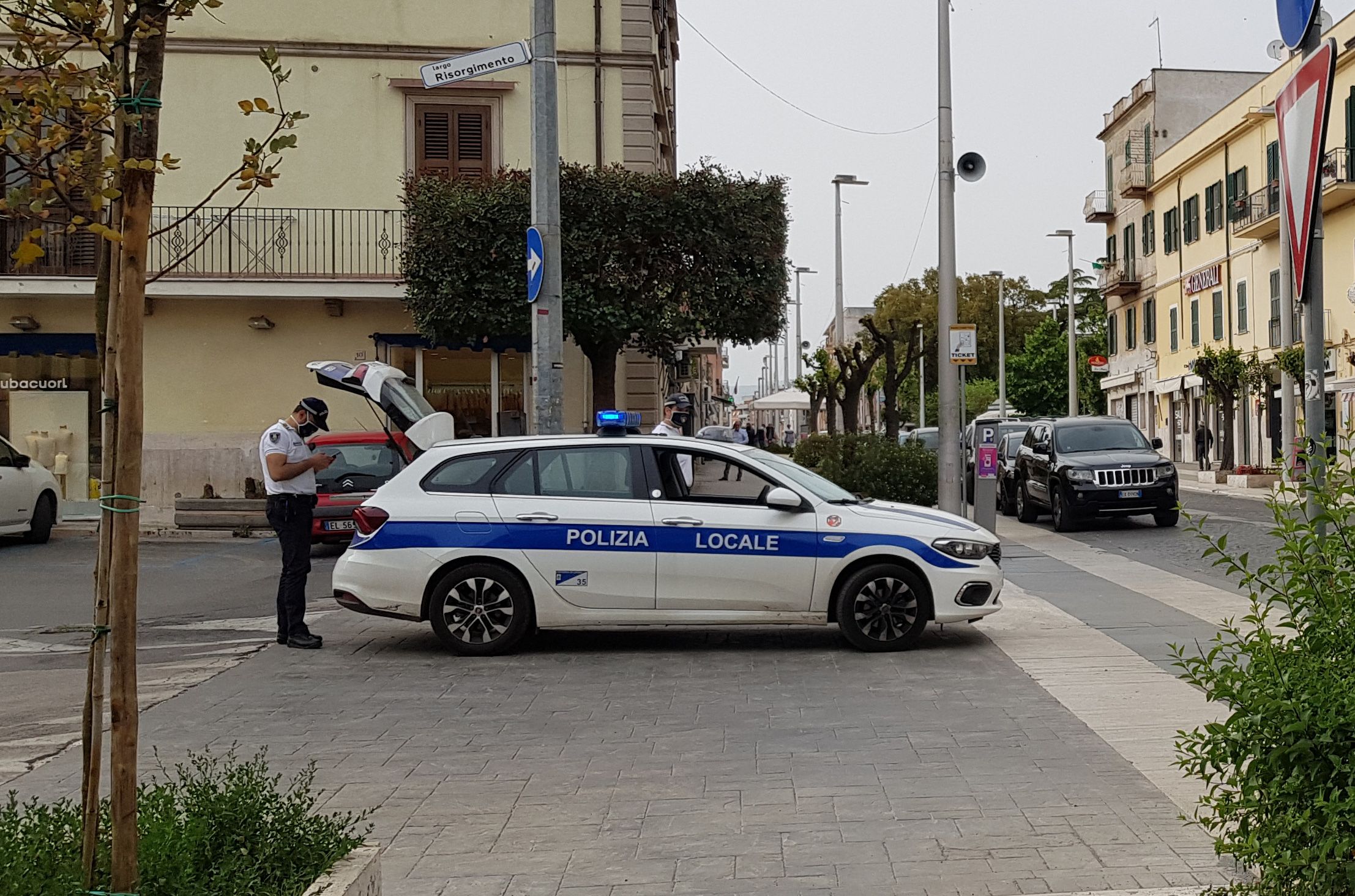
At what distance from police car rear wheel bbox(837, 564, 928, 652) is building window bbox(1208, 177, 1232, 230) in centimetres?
4063

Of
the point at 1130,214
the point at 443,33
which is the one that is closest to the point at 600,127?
the point at 443,33

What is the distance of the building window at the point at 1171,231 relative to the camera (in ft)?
167

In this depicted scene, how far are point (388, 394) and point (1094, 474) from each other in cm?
1114

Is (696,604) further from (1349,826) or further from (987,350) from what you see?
(987,350)

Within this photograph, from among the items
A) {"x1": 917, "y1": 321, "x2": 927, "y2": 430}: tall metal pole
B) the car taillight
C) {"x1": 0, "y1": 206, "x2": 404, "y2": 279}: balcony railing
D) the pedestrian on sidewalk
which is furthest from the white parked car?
{"x1": 917, "y1": 321, "x2": 927, "y2": 430}: tall metal pole

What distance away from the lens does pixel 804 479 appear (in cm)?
1018

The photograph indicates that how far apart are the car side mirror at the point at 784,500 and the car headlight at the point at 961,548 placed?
0.99 m

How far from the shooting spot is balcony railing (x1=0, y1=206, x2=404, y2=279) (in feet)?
77.7

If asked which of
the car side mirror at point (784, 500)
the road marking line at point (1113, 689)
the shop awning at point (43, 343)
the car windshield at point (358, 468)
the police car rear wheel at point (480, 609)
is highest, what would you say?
the shop awning at point (43, 343)

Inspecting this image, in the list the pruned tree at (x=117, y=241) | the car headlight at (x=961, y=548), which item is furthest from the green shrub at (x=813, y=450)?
the pruned tree at (x=117, y=241)

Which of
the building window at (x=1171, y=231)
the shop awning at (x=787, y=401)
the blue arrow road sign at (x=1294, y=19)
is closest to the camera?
the blue arrow road sign at (x=1294, y=19)

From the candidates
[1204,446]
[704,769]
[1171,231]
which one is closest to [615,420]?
[704,769]

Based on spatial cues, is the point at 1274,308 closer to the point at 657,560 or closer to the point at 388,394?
the point at 388,394

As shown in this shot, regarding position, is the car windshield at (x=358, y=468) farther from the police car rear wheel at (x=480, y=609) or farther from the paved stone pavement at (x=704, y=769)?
the police car rear wheel at (x=480, y=609)
